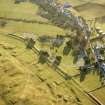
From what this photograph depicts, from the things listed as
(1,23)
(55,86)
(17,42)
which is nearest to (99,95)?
(55,86)

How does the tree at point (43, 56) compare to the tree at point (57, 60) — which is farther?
the tree at point (43, 56)

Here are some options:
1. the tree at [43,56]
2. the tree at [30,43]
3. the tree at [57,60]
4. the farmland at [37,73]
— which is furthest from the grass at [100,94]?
the tree at [30,43]

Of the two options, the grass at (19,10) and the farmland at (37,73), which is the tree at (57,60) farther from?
the grass at (19,10)

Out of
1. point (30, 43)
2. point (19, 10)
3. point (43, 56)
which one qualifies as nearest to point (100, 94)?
point (43, 56)

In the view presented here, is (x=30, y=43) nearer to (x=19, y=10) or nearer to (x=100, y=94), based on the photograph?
(x=19, y=10)

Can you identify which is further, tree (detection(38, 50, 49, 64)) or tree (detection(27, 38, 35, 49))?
tree (detection(27, 38, 35, 49))

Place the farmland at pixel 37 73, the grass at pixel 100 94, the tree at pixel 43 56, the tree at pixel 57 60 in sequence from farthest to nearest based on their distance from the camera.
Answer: the tree at pixel 43 56 < the tree at pixel 57 60 < the grass at pixel 100 94 < the farmland at pixel 37 73

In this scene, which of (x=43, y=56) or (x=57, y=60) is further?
(x=43, y=56)

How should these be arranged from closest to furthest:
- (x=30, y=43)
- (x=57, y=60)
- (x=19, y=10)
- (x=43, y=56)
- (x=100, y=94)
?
1. (x=100, y=94)
2. (x=57, y=60)
3. (x=43, y=56)
4. (x=30, y=43)
5. (x=19, y=10)

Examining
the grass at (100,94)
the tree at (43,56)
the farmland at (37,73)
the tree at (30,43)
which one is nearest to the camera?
the farmland at (37,73)

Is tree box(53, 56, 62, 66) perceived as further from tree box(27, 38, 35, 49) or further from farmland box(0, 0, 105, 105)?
tree box(27, 38, 35, 49)

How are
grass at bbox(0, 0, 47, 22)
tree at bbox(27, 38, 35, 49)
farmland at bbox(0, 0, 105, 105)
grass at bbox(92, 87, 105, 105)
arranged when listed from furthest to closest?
grass at bbox(0, 0, 47, 22)
tree at bbox(27, 38, 35, 49)
grass at bbox(92, 87, 105, 105)
farmland at bbox(0, 0, 105, 105)

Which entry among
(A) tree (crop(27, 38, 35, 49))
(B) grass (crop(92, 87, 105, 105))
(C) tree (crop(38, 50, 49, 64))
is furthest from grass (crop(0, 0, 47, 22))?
(B) grass (crop(92, 87, 105, 105))
